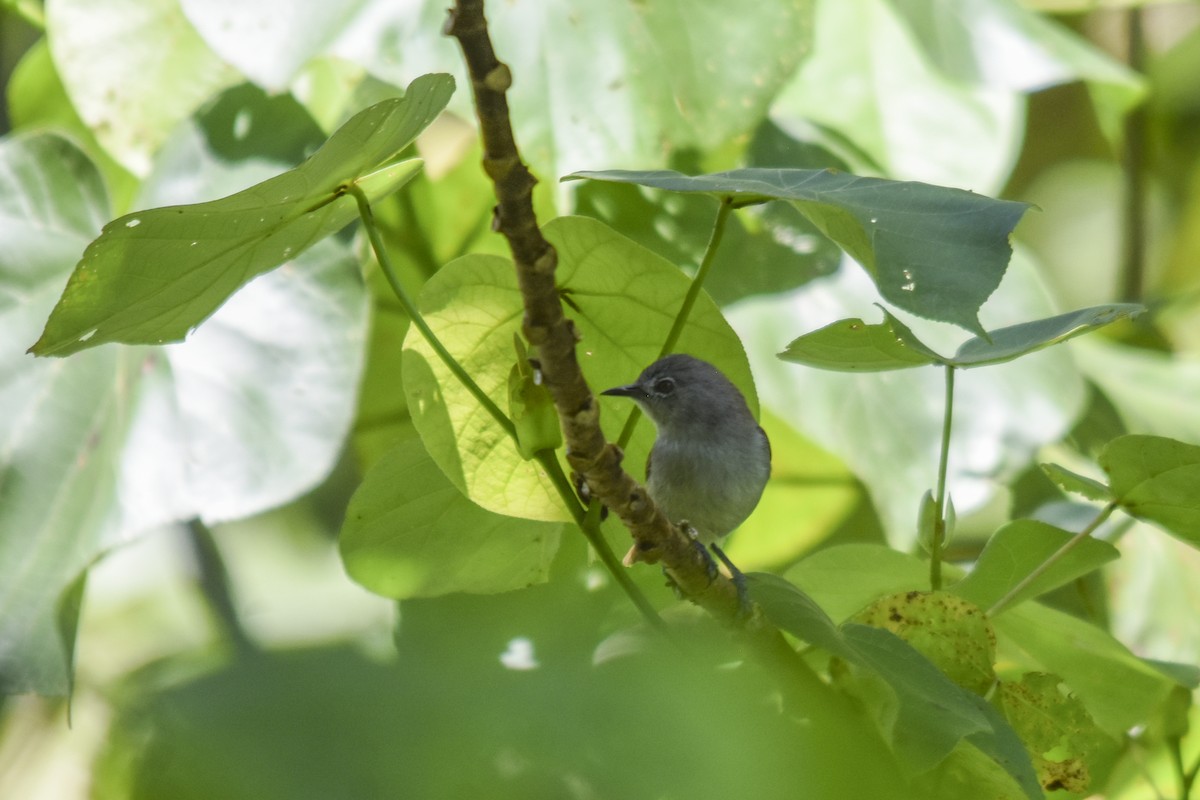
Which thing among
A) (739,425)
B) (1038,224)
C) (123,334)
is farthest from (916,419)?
(1038,224)

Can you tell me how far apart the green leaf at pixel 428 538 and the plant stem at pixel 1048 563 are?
30 centimetres

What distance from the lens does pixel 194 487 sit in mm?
1040

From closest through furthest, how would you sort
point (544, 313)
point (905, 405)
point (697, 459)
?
1. point (544, 313)
2. point (697, 459)
3. point (905, 405)

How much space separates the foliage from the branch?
0.06 ft

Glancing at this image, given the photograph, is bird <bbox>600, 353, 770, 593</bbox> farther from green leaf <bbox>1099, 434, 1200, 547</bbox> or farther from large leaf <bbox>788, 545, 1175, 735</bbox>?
green leaf <bbox>1099, 434, 1200, 547</bbox>

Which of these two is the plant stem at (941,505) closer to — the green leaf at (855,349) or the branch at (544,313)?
the green leaf at (855,349)

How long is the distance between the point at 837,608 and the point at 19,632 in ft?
2.30

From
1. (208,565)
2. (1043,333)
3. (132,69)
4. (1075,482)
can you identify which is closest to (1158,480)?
(1075,482)

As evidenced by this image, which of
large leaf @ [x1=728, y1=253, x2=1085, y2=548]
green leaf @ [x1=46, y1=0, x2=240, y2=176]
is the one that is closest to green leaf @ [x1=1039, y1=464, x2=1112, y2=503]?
large leaf @ [x1=728, y1=253, x2=1085, y2=548]

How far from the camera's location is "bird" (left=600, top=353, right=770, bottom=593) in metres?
0.94

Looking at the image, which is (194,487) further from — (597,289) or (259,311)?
(597,289)

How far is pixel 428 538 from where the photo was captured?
81 centimetres

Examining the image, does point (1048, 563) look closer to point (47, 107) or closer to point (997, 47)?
point (997, 47)

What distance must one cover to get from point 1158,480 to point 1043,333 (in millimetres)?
161
